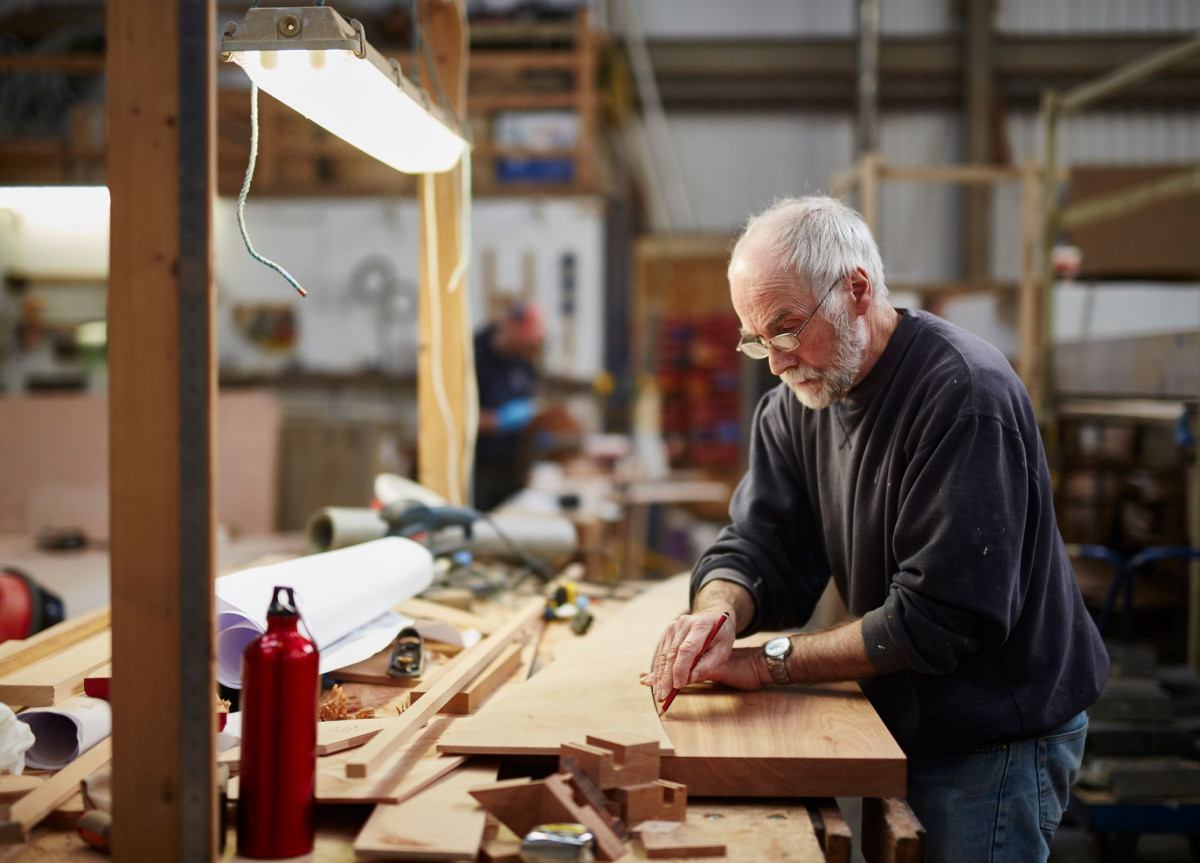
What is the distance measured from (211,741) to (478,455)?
17.2ft

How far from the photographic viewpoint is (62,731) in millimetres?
1635

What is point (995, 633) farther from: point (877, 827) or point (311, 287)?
point (311, 287)

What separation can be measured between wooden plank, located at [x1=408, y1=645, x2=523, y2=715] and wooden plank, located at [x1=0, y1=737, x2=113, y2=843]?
20.9 inches

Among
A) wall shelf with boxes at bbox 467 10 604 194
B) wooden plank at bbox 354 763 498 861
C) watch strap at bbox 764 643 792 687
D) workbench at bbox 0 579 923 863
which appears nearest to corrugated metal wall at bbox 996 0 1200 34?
wall shelf with boxes at bbox 467 10 604 194

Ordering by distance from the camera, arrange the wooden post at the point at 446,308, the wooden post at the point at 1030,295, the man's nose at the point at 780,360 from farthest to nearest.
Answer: the wooden post at the point at 1030,295 → the wooden post at the point at 446,308 → the man's nose at the point at 780,360

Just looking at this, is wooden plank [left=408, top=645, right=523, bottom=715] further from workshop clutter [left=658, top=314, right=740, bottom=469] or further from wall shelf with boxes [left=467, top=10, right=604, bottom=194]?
workshop clutter [left=658, top=314, right=740, bottom=469]

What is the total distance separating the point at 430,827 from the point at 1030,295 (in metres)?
4.54

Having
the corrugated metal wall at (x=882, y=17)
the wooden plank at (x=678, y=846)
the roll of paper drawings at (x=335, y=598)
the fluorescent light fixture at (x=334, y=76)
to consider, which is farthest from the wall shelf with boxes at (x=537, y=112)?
the wooden plank at (x=678, y=846)

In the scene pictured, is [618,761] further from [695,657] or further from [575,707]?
[695,657]

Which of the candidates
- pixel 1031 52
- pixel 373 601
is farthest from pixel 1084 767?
pixel 1031 52

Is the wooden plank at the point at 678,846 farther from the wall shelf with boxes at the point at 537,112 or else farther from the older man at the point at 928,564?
the wall shelf with boxes at the point at 537,112

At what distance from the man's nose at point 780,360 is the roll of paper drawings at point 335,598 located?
3.24ft

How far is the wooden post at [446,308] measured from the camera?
119 inches

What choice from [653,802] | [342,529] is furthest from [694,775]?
[342,529]
